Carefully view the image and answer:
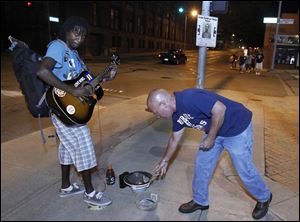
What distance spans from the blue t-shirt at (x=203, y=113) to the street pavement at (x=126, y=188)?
2.97 ft

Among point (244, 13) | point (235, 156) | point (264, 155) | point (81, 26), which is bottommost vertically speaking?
point (264, 155)

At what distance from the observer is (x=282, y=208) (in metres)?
3.40

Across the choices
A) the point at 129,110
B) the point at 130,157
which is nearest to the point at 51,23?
the point at 129,110

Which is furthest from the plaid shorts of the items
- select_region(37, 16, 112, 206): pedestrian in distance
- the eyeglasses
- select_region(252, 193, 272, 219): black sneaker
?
select_region(252, 193, 272, 219): black sneaker

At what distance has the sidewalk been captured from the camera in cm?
321

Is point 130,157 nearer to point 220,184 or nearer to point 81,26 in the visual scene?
point 220,184

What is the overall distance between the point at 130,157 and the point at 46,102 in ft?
6.38

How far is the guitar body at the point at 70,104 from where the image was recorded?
9.76ft

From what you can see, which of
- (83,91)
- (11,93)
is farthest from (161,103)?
(11,93)

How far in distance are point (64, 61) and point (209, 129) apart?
Result: 4.58ft

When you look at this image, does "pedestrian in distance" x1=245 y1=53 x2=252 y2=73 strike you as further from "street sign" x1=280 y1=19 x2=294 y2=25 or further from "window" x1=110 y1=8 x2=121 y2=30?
"window" x1=110 y1=8 x2=121 y2=30

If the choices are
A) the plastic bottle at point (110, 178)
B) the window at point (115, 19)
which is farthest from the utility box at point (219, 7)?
the window at point (115, 19)

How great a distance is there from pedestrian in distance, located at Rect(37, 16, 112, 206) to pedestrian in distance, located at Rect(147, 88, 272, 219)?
0.69m

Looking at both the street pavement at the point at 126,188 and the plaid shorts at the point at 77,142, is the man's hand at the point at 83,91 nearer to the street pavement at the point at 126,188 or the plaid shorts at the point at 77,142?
the plaid shorts at the point at 77,142
